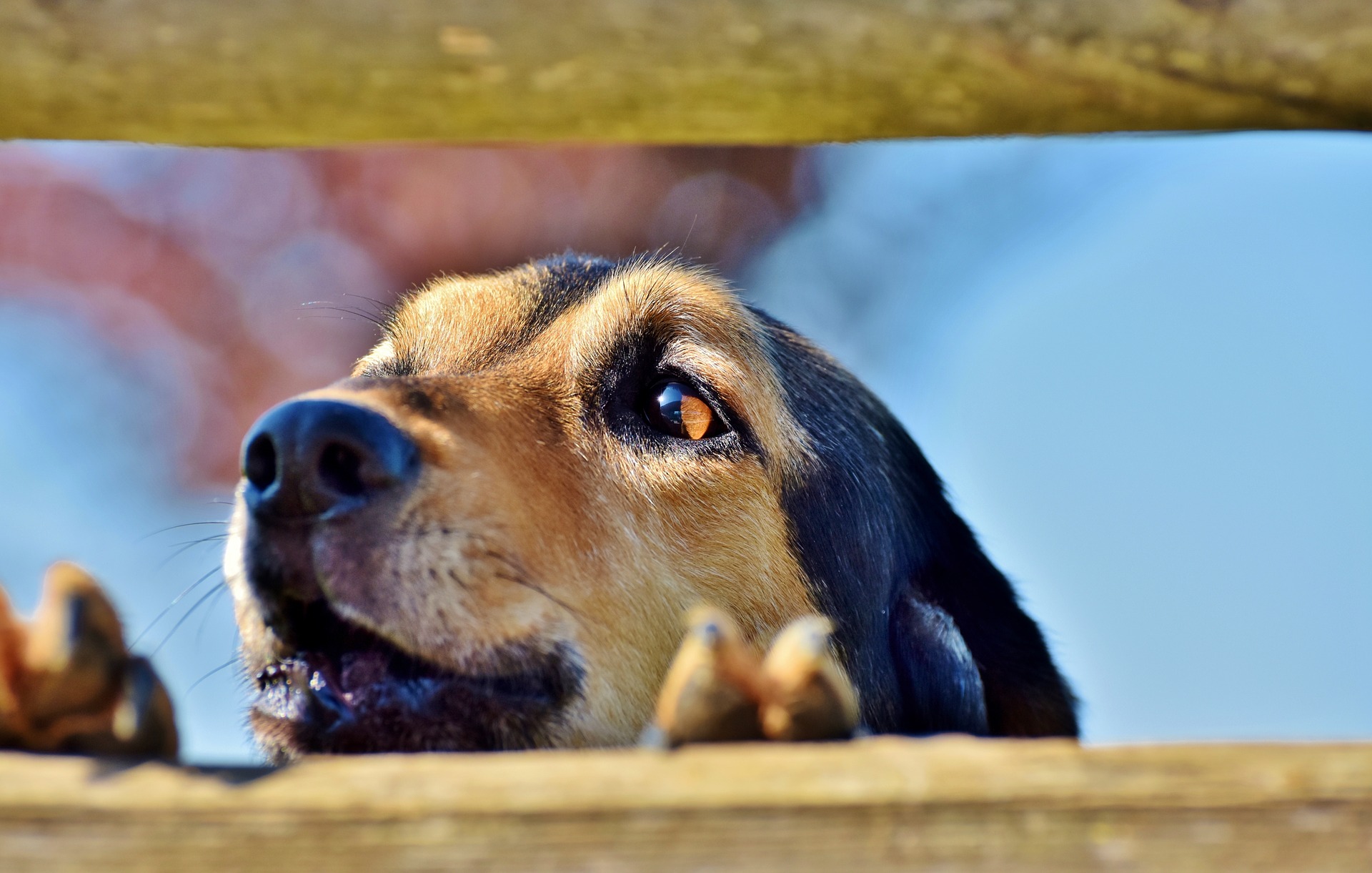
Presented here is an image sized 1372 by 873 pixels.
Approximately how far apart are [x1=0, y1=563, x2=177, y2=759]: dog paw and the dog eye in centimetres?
198

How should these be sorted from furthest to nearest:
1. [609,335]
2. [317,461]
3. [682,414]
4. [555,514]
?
1. [609,335]
2. [682,414]
3. [555,514]
4. [317,461]

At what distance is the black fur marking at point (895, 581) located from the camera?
3.50 meters

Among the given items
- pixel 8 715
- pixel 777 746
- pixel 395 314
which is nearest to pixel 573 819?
pixel 777 746

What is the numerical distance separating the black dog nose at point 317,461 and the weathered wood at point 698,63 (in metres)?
0.63

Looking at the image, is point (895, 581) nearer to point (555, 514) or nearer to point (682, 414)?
point (682, 414)

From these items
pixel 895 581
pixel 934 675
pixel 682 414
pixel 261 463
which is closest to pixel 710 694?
pixel 261 463

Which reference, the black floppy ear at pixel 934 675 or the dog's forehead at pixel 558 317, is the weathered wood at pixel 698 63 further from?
the black floppy ear at pixel 934 675

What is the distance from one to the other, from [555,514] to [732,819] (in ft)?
5.49

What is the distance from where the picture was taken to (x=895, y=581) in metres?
3.72

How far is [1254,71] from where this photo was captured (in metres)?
2.07

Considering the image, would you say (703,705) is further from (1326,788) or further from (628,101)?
(628,101)

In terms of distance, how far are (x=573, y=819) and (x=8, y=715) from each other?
2.89 ft

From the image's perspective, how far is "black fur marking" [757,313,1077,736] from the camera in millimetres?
3498

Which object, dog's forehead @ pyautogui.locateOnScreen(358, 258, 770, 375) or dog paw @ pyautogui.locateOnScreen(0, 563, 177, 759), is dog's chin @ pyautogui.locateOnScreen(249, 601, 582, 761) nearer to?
dog paw @ pyautogui.locateOnScreen(0, 563, 177, 759)
